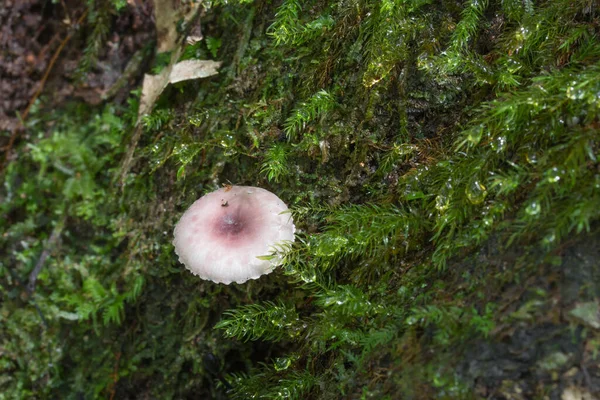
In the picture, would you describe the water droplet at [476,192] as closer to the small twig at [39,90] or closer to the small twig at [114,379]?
the small twig at [114,379]

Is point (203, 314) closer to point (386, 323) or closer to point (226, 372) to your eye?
point (226, 372)

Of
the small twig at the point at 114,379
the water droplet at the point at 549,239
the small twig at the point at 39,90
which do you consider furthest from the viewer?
the small twig at the point at 39,90

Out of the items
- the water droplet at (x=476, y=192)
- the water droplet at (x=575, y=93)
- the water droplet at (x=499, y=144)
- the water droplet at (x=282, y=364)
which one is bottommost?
the water droplet at (x=282, y=364)

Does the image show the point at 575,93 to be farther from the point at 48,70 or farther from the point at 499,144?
the point at 48,70

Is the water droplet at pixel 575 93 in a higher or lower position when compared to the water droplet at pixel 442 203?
higher

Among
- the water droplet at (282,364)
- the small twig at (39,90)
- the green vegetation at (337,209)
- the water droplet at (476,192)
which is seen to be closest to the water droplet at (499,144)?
the green vegetation at (337,209)

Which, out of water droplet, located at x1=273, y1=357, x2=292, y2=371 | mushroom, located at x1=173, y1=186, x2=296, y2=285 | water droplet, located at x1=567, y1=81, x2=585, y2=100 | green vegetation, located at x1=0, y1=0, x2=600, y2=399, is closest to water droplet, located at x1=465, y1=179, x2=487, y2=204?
green vegetation, located at x1=0, y1=0, x2=600, y2=399
